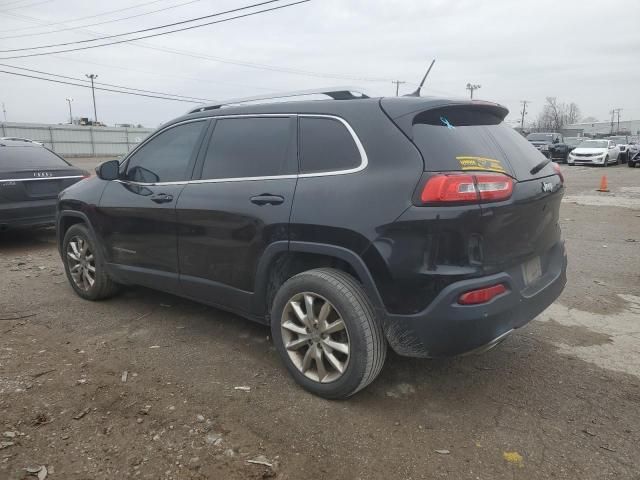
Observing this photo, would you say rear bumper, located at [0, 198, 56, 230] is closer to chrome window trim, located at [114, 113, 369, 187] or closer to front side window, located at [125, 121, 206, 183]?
front side window, located at [125, 121, 206, 183]

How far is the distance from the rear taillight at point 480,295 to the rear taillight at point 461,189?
1.50 feet

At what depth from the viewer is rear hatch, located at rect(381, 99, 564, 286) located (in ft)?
8.49

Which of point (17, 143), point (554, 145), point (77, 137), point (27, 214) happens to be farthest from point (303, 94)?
point (77, 137)

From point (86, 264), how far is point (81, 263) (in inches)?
3.0

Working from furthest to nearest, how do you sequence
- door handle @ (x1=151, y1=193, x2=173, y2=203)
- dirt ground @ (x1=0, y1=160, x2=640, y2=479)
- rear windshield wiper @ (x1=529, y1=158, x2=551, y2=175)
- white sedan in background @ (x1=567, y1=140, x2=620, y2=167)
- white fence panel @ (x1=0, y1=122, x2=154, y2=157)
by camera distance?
white fence panel @ (x1=0, y1=122, x2=154, y2=157), white sedan in background @ (x1=567, y1=140, x2=620, y2=167), door handle @ (x1=151, y1=193, x2=173, y2=203), rear windshield wiper @ (x1=529, y1=158, x2=551, y2=175), dirt ground @ (x1=0, y1=160, x2=640, y2=479)

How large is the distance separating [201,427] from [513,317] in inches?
71.0

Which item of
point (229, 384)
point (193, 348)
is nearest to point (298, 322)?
point (229, 384)

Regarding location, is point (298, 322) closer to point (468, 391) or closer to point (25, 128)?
point (468, 391)

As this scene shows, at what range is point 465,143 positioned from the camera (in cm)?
275

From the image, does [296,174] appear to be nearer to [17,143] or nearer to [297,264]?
[297,264]

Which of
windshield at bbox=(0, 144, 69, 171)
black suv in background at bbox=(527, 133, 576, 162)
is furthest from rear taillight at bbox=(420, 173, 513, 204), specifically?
black suv in background at bbox=(527, 133, 576, 162)

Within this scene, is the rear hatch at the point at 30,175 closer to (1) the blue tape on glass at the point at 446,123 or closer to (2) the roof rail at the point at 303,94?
(2) the roof rail at the point at 303,94

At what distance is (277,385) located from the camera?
318cm

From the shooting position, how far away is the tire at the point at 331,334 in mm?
2756
